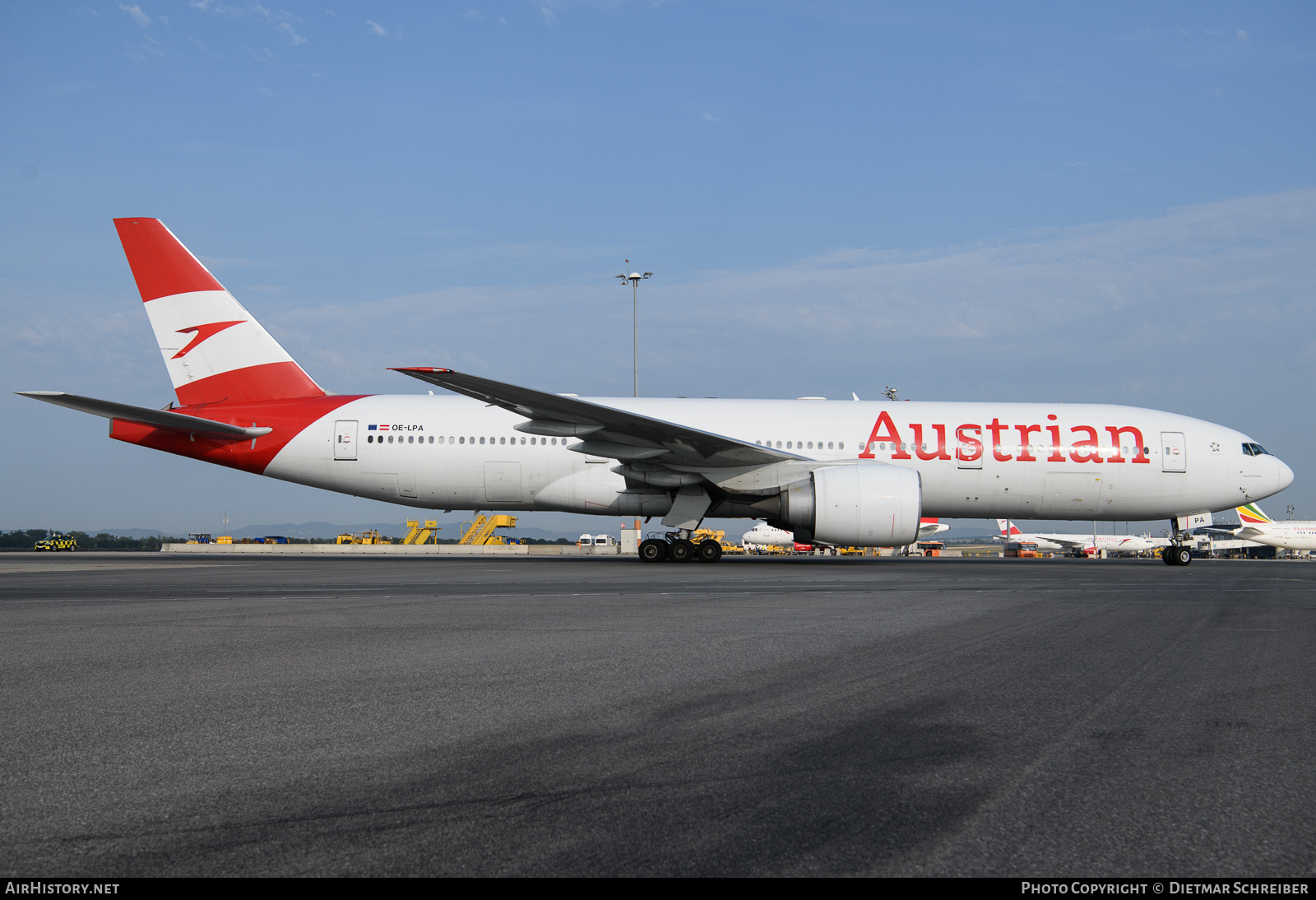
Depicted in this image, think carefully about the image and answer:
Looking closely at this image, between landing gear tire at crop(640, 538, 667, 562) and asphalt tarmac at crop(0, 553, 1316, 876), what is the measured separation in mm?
11335

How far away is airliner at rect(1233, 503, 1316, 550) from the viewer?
53594mm

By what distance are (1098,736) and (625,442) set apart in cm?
1401

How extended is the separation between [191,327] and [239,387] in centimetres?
173

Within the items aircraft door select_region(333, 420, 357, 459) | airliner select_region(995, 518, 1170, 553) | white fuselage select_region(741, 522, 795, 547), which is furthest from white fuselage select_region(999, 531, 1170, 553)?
aircraft door select_region(333, 420, 357, 459)

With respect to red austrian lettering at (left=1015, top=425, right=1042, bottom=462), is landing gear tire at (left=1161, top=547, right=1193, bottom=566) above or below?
below

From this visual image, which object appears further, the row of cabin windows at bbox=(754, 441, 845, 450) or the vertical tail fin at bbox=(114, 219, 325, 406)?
the vertical tail fin at bbox=(114, 219, 325, 406)

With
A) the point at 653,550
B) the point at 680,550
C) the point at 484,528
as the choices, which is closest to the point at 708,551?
the point at 680,550

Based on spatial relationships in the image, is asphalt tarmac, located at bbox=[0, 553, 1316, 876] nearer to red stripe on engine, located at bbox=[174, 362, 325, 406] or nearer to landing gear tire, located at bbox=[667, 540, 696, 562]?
landing gear tire, located at bbox=[667, 540, 696, 562]

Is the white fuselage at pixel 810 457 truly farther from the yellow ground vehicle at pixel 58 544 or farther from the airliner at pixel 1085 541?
the airliner at pixel 1085 541

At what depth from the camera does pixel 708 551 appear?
18562 mm

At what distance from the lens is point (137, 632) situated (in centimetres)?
616

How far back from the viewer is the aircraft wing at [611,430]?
15.5 metres
